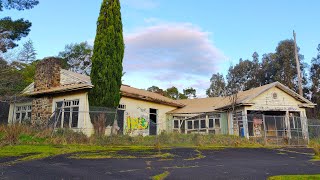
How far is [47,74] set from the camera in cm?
2342

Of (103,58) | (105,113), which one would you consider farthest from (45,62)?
(105,113)

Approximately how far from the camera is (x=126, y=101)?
23.8 meters

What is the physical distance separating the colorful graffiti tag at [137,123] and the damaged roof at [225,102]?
4.12 m

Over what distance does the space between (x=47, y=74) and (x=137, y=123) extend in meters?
7.79

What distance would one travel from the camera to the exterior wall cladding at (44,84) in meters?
22.9

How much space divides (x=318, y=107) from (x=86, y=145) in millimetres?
35369

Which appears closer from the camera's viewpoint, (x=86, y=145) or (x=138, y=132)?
(x=86, y=145)

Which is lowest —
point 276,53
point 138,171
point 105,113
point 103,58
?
point 138,171

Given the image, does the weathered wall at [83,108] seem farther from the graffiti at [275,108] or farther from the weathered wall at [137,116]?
the graffiti at [275,108]

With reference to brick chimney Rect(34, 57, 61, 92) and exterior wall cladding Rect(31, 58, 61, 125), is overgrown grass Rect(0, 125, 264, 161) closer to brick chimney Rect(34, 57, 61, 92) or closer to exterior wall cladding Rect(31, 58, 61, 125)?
exterior wall cladding Rect(31, 58, 61, 125)

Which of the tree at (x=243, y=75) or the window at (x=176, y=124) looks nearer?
the window at (x=176, y=124)

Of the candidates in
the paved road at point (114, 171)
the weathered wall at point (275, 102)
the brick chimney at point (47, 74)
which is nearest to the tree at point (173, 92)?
the weathered wall at point (275, 102)

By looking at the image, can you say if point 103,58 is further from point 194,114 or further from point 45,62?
point 194,114

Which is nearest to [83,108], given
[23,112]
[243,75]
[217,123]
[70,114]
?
[70,114]
